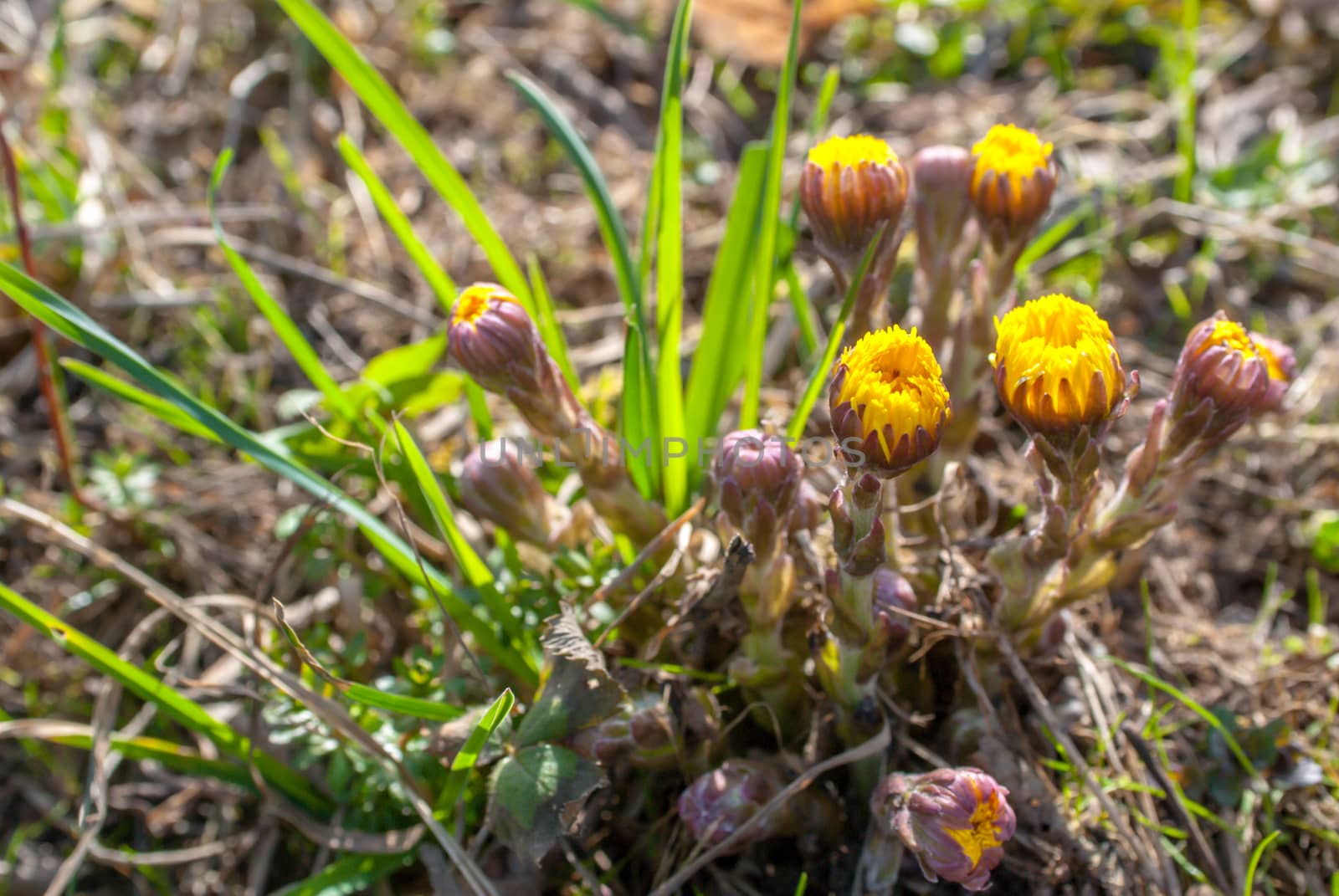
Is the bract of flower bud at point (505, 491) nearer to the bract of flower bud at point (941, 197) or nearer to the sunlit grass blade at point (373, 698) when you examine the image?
the sunlit grass blade at point (373, 698)

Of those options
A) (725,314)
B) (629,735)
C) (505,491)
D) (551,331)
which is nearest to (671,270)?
(725,314)

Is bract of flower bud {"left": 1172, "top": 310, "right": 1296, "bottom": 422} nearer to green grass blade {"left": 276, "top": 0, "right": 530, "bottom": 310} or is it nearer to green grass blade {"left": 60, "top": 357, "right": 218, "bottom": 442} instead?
green grass blade {"left": 276, "top": 0, "right": 530, "bottom": 310}

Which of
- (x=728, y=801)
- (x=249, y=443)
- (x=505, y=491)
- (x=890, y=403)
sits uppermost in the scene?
(x=890, y=403)

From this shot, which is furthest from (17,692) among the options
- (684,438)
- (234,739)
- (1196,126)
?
(1196,126)

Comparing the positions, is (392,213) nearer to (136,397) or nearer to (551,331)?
(551,331)

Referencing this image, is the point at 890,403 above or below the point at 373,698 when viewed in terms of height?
above

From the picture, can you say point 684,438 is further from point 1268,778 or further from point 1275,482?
point 1275,482

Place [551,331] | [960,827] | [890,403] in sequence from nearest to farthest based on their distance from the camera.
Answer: [890,403], [960,827], [551,331]
